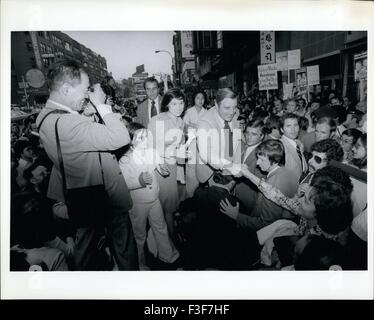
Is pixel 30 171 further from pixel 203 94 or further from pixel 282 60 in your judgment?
pixel 282 60

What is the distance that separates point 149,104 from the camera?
242 cm

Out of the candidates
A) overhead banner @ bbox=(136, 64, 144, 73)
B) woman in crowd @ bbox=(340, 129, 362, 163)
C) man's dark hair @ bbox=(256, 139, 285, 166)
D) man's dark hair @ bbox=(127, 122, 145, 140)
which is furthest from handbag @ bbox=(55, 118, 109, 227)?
woman in crowd @ bbox=(340, 129, 362, 163)

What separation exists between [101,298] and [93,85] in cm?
144

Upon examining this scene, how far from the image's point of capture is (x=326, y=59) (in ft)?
7.75

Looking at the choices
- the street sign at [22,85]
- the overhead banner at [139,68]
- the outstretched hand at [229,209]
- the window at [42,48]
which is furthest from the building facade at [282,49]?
the street sign at [22,85]

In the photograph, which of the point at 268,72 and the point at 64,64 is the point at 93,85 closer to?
the point at 64,64

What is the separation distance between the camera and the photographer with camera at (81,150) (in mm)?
2297

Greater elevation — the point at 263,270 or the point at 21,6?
the point at 21,6

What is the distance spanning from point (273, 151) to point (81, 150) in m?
1.25

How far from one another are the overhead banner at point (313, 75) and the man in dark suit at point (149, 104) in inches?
40.6

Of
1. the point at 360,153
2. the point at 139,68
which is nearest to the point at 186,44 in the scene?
the point at 139,68

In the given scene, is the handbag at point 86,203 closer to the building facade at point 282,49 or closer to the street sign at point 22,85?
the street sign at point 22,85
